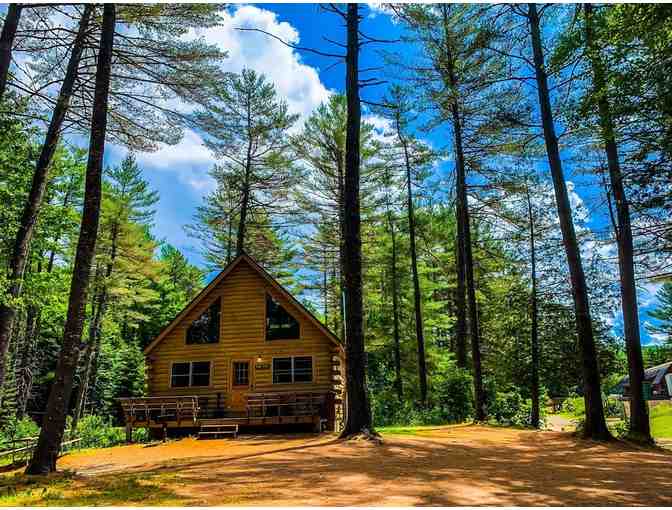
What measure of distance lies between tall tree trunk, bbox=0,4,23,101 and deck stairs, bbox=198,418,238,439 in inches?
370

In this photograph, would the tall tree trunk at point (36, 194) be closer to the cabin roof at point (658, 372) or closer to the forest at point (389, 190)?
the forest at point (389, 190)

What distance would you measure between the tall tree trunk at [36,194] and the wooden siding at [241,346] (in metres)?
5.67

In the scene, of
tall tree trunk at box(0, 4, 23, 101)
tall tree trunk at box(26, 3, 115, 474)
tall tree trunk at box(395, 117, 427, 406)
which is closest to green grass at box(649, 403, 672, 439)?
tall tree trunk at box(395, 117, 427, 406)

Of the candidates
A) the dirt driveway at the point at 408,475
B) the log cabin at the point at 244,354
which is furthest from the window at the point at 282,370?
the dirt driveway at the point at 408,475

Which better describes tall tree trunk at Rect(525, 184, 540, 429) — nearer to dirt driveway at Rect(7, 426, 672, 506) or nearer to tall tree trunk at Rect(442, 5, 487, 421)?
tall tree trunk at Rect(442, 5, 487, 421)

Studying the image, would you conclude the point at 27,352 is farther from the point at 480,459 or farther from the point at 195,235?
the point at 480,459

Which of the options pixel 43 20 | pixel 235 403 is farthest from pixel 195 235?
pixel 43 20

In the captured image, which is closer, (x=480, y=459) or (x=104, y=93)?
(x=480, y=459)

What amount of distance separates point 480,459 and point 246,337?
32.7 ft

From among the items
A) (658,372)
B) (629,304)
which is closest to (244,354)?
(629,304)

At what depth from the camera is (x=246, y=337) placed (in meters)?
15.7

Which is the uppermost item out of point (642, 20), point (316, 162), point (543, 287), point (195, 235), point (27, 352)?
point (316, 162)

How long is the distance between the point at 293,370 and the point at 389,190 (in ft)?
35.8

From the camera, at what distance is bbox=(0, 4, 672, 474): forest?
27.5 feet
